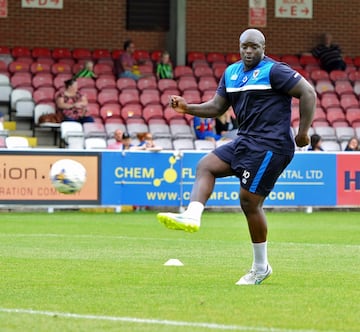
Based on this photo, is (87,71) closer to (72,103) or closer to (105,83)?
(105,83)

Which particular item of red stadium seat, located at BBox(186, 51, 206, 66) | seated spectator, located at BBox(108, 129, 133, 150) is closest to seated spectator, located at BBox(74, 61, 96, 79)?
red stadium seat, located at BBox(186, 51, 206, 66)

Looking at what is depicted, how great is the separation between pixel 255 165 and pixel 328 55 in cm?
2364

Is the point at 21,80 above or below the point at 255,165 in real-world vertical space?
below

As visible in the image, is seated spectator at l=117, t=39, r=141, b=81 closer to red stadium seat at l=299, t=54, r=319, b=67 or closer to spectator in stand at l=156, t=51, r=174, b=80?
spectator in stand at l=156, t=51, r=174, b=80

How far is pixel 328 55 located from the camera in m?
32.8

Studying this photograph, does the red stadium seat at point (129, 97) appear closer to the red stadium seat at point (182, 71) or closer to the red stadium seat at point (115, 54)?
the red stadium seat at point (182, 71)

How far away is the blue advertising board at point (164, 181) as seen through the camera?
2281 cm

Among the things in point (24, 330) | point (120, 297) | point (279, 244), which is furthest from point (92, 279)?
point (279, 244)

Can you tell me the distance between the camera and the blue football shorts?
9664mm

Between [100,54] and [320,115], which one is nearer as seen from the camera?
[320,115]

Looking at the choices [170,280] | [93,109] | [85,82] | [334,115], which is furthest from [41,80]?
[170,280]

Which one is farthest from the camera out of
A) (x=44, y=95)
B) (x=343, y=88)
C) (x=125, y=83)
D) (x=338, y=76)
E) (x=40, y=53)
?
(x=338, y=76)

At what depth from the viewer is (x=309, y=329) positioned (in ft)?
23.4

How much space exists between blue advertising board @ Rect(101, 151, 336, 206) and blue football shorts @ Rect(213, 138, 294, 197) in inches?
515
